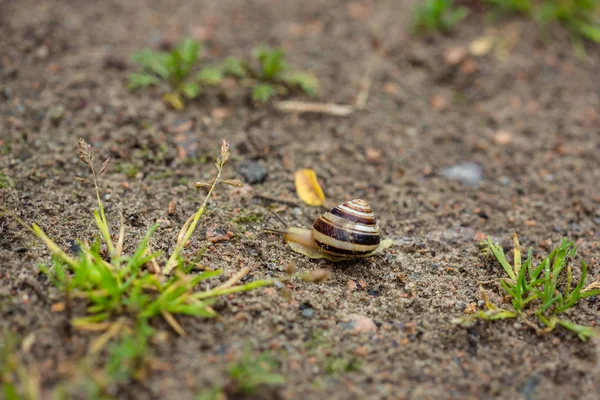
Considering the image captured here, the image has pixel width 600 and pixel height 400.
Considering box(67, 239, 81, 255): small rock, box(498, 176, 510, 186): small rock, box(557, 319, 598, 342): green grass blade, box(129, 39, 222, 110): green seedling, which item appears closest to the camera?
box(557, 319, 598, 342): green grass blade

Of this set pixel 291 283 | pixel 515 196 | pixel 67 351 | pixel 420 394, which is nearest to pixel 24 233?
pixel 67 351

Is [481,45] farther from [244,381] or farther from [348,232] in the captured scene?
[244,381]

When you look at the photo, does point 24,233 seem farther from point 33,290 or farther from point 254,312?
point 254,312

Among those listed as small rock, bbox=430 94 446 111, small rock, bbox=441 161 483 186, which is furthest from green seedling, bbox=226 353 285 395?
small rock, bbox=430 94 446 111

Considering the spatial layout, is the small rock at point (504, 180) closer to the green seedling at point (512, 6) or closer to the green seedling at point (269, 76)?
the green seedling at point (269, 76)

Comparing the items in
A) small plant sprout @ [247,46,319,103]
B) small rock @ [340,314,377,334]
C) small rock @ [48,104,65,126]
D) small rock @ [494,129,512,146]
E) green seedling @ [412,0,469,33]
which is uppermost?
green seedling @ [412,0,469,33]

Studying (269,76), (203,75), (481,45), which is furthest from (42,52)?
(481,45)

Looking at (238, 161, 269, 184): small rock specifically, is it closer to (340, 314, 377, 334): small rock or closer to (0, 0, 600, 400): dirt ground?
(0, 0, 600, 400): dirt ground
